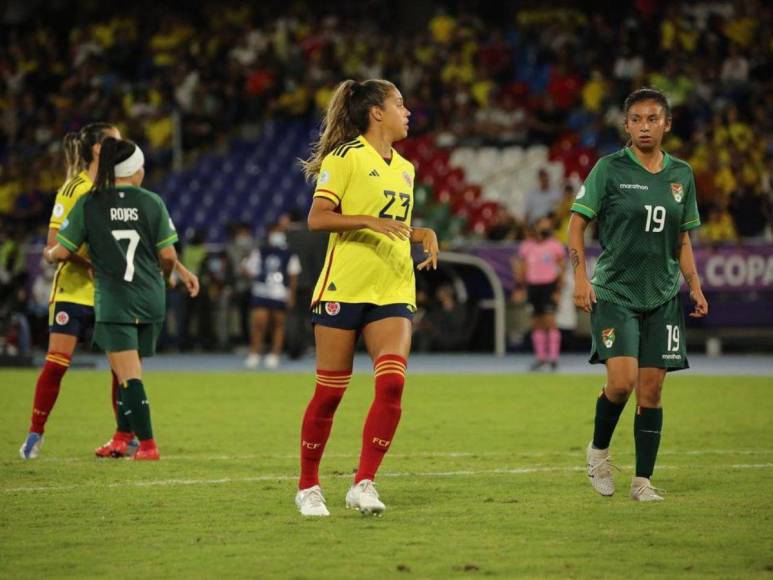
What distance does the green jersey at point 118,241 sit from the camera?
1029 cm

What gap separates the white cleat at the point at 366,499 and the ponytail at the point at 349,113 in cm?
169

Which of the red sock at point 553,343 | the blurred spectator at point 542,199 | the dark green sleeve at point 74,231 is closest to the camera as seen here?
the dark green sleeve at point 74,231

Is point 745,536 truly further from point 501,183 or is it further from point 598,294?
point 501,183

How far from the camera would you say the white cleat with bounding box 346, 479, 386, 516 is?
760 cm

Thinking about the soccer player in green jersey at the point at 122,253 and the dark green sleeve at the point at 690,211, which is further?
the soccer player in green jersey at the point at 122,253

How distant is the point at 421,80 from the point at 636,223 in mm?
21240

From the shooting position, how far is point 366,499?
7.61m

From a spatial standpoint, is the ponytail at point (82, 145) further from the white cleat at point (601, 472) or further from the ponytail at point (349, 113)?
the white cleat at point (601, 472)

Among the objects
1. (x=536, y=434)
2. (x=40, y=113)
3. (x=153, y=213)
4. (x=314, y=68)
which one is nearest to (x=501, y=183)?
(x=314, y=68)

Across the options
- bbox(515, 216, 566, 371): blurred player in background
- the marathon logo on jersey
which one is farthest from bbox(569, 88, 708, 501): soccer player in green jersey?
bbox(515, 216, 566, 371): blurred player in background

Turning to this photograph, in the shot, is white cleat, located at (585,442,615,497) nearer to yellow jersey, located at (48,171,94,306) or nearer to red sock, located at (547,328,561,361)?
yellow jersey, located at (48,171,94,306)

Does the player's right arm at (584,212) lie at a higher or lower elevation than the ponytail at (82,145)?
lower

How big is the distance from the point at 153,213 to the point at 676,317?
3876 millimetres

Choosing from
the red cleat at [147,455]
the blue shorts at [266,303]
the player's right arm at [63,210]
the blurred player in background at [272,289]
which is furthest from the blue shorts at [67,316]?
the blue shorts at [266,303]
